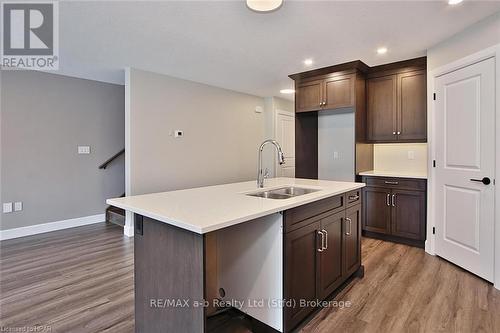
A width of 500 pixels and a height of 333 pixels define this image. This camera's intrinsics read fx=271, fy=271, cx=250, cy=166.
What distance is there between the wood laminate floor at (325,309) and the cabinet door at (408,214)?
218 mm

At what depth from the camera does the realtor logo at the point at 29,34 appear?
7.52ft

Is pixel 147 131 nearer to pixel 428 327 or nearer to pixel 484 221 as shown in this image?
pixel 428 327

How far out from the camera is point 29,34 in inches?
106

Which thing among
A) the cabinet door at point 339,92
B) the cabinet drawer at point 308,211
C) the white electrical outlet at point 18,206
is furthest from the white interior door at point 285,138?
the white electrical outlet at point 18,206

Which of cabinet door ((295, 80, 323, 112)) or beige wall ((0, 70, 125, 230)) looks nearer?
beige wall ((0, 70, 125, 230))

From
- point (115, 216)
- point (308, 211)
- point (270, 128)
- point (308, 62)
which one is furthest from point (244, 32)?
point (115, 216)

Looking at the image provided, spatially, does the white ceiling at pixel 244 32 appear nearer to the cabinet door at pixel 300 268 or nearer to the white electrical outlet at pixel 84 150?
the white electrical outlet at pixel 84 150

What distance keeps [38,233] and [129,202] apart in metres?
3.45

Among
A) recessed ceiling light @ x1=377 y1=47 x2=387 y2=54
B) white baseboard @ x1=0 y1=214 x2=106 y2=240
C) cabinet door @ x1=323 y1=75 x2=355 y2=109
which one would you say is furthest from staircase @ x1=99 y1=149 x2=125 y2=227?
recessed ceiling light @ x1=377 y1=47 x2=387 y2=54

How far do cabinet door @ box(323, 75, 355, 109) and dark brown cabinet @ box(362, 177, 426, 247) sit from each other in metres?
1.11

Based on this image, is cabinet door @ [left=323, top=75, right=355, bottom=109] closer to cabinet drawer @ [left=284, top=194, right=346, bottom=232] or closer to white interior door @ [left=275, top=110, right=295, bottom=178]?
cabinet drawer @ [left=284, top=194, right=346, bottom=232]

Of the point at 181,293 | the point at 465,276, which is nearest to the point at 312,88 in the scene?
the point at 465,276

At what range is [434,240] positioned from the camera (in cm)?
314

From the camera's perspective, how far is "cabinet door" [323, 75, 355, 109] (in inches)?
146
